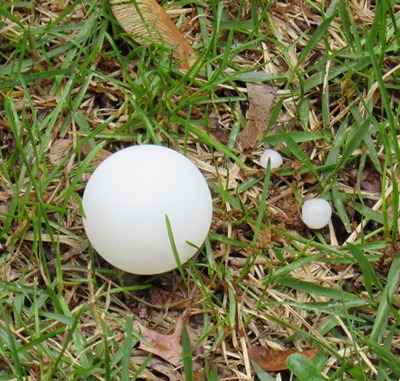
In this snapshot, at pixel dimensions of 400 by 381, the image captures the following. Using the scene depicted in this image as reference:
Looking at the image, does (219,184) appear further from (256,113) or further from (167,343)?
(167,343)

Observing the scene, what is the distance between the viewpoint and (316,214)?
2781 mm

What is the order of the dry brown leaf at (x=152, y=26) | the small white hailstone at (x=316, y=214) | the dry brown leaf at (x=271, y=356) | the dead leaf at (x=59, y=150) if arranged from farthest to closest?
1. the dry brown leaf at (x=152, y=26)
2. the dead leaf at (x=59, y=150)
3. the small white hailstone at (x=316, y=214)
4. the dry brown leaf at (x=271, y=356)

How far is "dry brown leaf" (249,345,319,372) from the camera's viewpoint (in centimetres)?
260

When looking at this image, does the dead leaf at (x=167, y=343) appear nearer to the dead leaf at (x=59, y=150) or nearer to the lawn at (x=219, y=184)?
the lawn at (x=219, y=184)

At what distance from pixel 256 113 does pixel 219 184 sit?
1.10 feet

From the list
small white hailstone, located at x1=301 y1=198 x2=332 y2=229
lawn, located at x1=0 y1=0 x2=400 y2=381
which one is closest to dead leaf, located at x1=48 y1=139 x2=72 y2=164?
lawn, located at x1=0 y1=0 x2=400 y2=381

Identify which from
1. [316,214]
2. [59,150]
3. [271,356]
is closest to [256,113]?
[316,214]

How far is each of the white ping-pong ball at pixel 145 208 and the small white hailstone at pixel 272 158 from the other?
16.4 inches

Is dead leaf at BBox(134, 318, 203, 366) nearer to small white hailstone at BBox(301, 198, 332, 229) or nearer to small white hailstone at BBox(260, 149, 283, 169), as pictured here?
small white hailstone at BBox(301, 198, 332, 229)

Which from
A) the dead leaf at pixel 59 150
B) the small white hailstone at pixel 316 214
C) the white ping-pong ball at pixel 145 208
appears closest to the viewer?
the white ping-pong ball at pixel 145 208

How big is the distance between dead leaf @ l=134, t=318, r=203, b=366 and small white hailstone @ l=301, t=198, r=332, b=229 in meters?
0.55

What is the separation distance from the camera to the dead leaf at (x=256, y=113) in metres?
2.97

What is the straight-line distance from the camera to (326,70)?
3.04 metres

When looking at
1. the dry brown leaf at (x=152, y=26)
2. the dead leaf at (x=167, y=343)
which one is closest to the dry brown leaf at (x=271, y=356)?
the dead leaf at (x=167, y=343)
